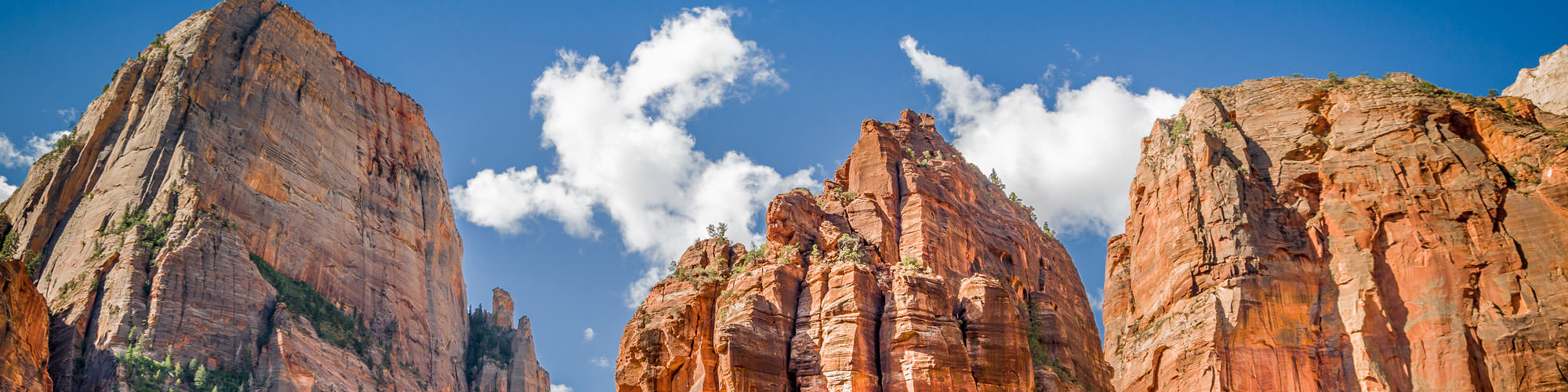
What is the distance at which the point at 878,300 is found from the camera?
53906 millimetres

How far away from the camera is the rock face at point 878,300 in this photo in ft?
168

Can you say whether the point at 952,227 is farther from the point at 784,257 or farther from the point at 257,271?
the point at 257,271

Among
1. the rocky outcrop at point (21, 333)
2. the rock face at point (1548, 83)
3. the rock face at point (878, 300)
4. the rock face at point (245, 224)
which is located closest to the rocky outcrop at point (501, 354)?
the rock face at point (245, 224)

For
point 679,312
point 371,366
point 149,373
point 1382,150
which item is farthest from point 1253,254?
point 371,366

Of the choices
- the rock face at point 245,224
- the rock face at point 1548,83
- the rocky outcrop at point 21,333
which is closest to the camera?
the rocky outcrop at point 21,333

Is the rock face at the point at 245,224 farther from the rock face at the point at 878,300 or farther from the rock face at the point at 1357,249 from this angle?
the rock face at the point at 1357,249

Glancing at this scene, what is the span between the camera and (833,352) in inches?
2024

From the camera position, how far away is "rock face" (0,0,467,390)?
114 metres

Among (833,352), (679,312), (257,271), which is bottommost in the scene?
(833,352)

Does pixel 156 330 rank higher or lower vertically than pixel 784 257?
higher

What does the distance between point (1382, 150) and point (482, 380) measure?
125 metres

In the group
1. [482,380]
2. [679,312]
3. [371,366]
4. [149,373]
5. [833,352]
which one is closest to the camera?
[833,352]

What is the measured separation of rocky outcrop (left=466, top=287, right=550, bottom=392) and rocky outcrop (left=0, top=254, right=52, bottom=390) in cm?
8069

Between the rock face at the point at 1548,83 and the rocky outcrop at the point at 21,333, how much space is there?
95.3 meters
